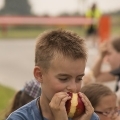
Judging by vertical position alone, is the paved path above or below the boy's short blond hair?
below

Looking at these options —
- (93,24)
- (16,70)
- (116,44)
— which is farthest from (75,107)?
(93,24)

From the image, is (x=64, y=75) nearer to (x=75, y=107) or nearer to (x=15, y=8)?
(x=75, y=107)

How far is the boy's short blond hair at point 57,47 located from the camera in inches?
153

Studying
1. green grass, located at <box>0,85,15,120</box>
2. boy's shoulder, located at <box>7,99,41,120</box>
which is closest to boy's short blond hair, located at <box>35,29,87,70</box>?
boy's shoulder, located at <box>7,99,41,120</box>

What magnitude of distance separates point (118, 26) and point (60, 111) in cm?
5026

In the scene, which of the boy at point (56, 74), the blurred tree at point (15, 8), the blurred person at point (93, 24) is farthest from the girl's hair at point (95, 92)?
the blurred tree at point (15, 8)

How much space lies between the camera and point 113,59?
7.58 metres

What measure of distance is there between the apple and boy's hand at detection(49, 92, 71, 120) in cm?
10

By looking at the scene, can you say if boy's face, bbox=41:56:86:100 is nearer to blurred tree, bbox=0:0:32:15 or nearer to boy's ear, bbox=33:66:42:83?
boy's ear, bbox=33:66:42:83

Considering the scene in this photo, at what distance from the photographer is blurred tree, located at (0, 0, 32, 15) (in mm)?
58831

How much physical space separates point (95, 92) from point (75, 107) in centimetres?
135

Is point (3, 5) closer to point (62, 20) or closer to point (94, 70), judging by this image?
point (62, 20)

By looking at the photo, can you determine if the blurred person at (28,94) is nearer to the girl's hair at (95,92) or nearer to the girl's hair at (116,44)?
the girl's hair at (95,92)

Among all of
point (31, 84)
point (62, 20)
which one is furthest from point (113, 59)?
point (62, 20)
